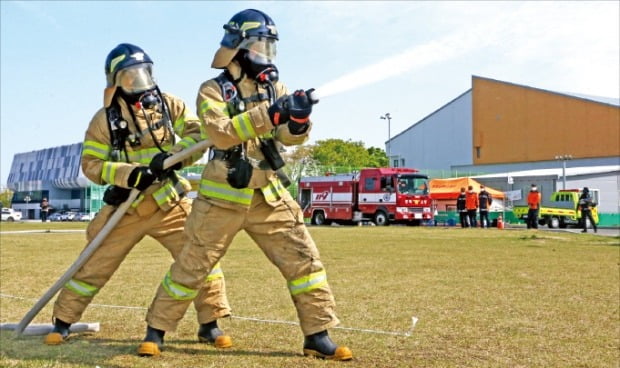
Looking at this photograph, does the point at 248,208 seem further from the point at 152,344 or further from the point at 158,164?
the point at 152,344

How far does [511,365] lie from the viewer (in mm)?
3506

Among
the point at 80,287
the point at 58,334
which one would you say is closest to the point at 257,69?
the point at 80,287

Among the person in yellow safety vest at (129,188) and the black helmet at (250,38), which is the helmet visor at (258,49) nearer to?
the black helmet at (250,38)

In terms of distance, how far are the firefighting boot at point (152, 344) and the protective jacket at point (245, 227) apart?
0.19 feet

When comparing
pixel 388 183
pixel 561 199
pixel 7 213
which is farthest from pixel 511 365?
pixel 7 213

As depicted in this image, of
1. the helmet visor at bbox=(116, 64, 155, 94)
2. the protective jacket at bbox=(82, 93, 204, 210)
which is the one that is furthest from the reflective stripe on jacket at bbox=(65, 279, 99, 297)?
the helmet visor at bbox=(116, 64, 155, 94)

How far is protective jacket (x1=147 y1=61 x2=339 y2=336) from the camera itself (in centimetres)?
372

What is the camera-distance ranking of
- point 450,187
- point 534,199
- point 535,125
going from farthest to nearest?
point 535,125, point 450,187, point 534,199

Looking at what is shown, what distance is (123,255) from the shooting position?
4.35 meters

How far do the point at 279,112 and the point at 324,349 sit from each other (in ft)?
4.70

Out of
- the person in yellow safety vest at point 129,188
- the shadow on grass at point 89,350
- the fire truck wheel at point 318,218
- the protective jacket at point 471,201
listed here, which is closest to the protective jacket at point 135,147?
the person in yellow safety vest at point 129,188

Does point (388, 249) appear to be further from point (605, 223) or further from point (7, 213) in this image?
point (7, 213)

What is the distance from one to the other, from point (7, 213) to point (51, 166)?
26914mm

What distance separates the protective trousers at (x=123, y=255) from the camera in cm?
427
